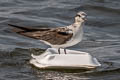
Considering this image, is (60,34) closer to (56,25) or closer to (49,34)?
(49,34)

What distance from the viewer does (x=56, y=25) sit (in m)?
13.5

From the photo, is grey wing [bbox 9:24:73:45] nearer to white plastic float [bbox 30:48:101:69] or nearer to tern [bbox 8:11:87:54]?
tern [bbox 8:11:87:54]

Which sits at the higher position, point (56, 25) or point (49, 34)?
point (49, 34)

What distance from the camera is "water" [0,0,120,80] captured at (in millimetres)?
9352

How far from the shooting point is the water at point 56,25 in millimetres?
9352

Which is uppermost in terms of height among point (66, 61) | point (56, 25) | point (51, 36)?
point (51, 36)

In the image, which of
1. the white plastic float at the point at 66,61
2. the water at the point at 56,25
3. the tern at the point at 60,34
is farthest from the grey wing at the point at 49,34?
the water at the point at 56,25

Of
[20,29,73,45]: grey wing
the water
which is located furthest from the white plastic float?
[20,29,73,45]: grey wing

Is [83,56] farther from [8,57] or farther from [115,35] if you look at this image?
[115,35]

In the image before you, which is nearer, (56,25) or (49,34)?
(49,34)

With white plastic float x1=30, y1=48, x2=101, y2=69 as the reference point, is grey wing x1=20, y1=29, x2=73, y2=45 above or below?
above

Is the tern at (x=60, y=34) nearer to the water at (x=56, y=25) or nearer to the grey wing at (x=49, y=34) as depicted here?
the grey wing at (x=49, y=34)

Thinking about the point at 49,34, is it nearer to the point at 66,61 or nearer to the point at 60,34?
the point at 60,34

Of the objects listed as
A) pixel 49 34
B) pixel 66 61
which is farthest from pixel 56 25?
pixel 66 61
